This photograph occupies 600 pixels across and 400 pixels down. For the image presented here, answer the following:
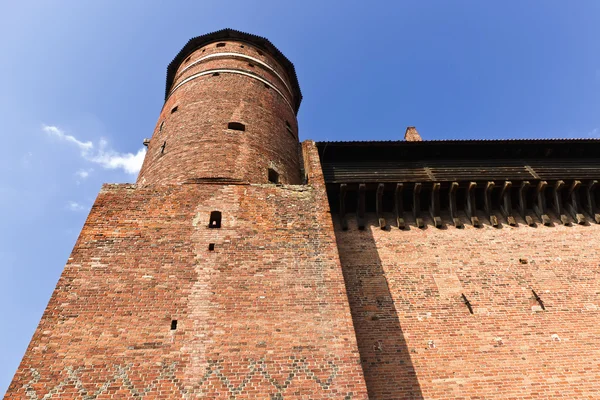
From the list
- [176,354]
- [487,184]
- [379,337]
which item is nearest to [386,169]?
[487,184]

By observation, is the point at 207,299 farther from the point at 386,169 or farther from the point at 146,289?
the point at 386,169

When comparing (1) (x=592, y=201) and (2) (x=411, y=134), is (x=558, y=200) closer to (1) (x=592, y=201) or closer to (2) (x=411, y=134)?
(1) (x=592, y=201)

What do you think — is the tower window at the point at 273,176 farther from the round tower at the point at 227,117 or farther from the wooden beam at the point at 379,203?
the wooden beam at the point at 379,203

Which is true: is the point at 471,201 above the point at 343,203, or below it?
below

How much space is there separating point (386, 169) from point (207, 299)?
20.5 ft

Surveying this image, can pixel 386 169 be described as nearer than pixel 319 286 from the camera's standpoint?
No

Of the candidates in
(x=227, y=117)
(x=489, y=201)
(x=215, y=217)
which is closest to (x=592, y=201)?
(x=489, y=201)

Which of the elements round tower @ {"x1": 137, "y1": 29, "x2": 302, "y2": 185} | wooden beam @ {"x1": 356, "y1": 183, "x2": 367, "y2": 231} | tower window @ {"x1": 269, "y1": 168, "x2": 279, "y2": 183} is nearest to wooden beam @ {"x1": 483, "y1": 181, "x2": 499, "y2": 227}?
wooden beam @ {"x1": 356, "y1": 183, "x2": 367, "y2": 231}

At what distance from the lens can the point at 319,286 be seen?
6914mm

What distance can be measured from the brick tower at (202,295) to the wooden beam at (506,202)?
184 inches

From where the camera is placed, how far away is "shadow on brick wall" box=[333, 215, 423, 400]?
679 cm

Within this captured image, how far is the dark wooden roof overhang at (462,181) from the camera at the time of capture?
9.91m

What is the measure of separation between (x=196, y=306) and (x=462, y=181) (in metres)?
7.05

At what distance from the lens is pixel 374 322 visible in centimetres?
766
